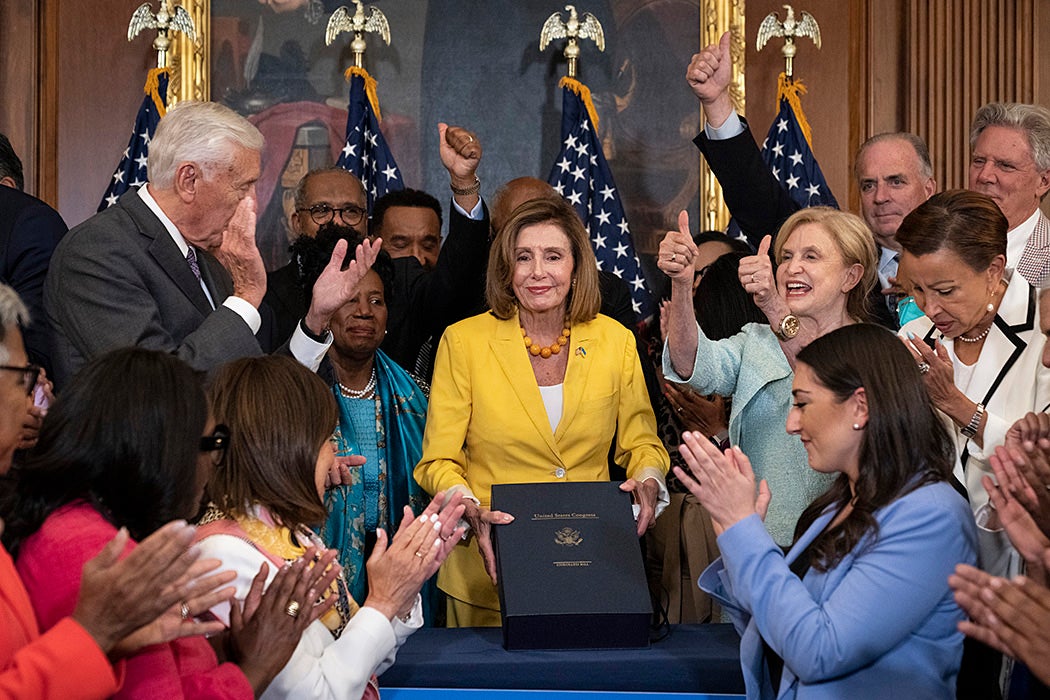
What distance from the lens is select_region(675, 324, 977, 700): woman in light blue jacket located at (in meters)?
2.44

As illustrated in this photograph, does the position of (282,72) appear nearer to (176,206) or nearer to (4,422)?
(176,206)

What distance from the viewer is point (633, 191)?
6.41 meters

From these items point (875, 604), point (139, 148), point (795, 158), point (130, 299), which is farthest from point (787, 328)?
point (139, 148)

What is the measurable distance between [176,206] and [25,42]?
3.11m

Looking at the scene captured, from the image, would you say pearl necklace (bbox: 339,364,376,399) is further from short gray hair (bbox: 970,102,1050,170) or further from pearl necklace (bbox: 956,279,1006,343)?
short gray hair (bbox: 970,102,1050,170)

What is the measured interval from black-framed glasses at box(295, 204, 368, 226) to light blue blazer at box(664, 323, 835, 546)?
206 centimetres

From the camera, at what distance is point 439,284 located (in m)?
4.57

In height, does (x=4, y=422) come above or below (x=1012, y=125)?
below

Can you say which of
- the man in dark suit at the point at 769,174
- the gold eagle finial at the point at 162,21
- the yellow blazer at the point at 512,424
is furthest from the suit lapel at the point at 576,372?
the gold eagle finial at the point at 162,21

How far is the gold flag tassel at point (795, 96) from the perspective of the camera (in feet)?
20.3

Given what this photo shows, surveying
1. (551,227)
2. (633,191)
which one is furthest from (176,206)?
(633,191)

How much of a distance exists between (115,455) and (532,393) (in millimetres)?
1907

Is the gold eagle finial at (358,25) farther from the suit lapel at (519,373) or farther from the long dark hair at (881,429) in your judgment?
the long dark hair at (881,429)

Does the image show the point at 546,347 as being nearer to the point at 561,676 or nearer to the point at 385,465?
the point at 385,465
